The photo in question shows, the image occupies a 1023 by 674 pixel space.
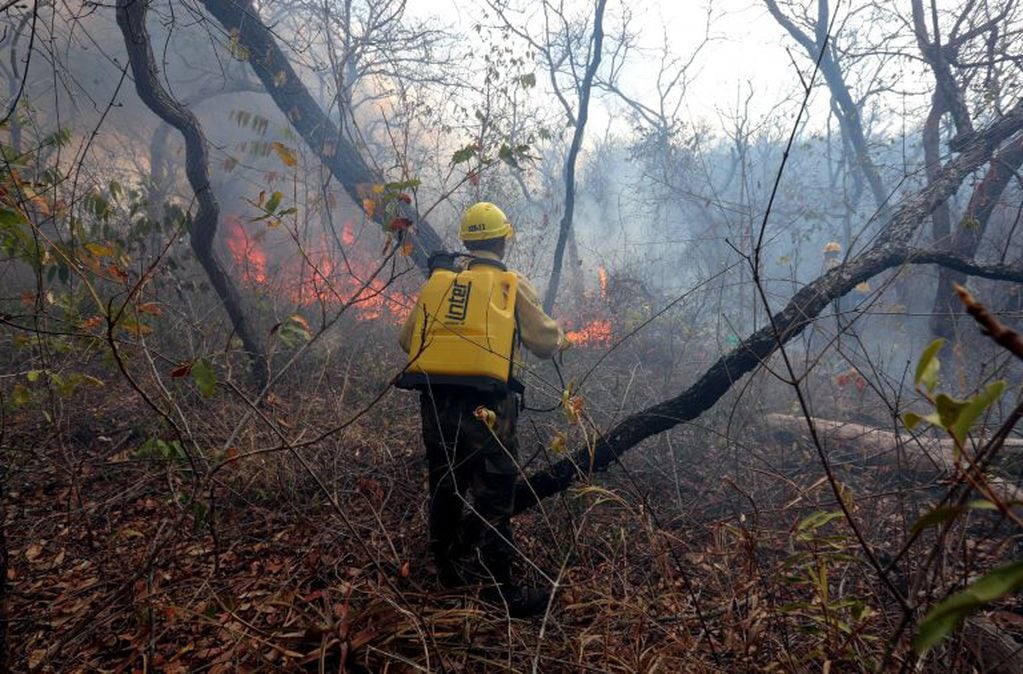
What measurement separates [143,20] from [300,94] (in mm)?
2713

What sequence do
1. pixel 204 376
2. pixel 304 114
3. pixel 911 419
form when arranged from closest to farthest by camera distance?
pixel 911 419 → pixel 204 376 → pixel 304 114

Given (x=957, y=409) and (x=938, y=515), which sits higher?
(x=957, y=409)

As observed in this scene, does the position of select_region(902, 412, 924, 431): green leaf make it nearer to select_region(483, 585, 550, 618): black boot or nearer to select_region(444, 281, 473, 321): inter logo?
select_region(444, 281, 473, 321): inter logo

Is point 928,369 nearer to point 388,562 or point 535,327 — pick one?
point 535,327

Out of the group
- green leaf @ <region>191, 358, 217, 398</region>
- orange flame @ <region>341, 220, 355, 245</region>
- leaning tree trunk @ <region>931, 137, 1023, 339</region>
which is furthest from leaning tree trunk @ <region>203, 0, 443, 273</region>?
orange flame @ <region>341, 220, 355, 245</region>

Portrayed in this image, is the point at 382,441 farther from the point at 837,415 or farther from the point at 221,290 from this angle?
the point at 837,415

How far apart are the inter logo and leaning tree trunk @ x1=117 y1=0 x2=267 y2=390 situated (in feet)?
7.18

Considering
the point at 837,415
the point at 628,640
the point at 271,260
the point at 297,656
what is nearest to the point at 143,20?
the point at 297,656

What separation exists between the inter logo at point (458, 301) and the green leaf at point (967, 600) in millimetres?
2542

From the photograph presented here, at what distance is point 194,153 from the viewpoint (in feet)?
16.5

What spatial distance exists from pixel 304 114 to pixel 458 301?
571 cm

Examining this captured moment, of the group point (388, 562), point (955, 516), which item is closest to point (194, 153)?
point (388, 562)

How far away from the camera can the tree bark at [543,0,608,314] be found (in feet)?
26.3

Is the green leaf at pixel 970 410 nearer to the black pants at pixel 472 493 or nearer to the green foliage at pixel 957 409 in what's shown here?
the green foliage at pixel 957 409
